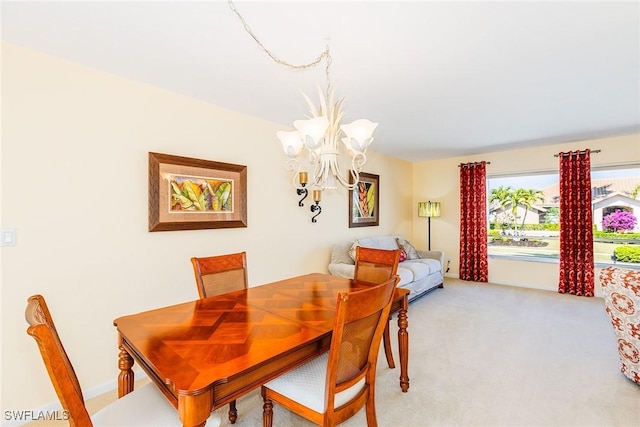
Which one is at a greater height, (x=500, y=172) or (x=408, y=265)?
(x=500, y=172)

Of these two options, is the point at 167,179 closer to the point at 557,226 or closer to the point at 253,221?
the point at 253,221

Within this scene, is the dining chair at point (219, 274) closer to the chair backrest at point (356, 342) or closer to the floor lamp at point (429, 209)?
the chair backrest at point (356, 342)

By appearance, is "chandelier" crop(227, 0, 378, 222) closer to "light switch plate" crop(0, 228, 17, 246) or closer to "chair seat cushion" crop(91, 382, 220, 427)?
"chair seat cushion" crop(91, 382, 220, 427)

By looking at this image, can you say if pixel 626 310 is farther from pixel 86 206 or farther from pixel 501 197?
pixel 86 206

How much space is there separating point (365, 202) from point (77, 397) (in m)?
4.25

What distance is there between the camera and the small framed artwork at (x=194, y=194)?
2449 millimetres

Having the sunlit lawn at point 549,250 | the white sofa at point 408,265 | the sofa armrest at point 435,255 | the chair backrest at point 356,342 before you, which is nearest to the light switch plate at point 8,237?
the chair backrest at point 356,342

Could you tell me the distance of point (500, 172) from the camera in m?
5.19

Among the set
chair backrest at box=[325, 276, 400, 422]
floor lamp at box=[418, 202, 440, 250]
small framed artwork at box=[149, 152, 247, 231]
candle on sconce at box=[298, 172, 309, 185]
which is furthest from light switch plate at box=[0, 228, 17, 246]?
floor lamp at box=[418, 202, 440, 250]

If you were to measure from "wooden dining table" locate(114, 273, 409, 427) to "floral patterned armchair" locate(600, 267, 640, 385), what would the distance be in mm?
1556

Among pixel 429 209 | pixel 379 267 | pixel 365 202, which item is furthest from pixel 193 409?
pixel 429 209

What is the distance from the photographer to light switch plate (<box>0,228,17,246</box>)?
1813 millimetres

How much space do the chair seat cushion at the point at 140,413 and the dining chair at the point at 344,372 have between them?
366 millimetres

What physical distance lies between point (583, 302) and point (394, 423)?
3970 mm
